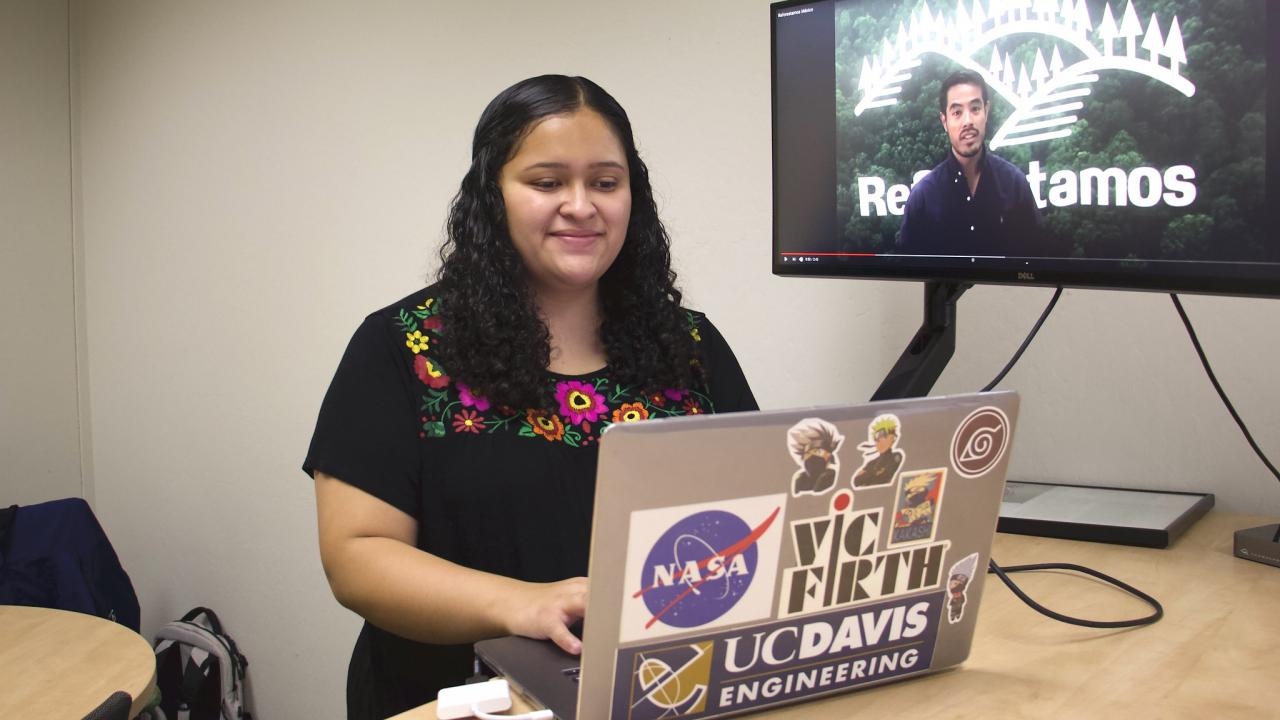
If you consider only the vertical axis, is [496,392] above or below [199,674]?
above

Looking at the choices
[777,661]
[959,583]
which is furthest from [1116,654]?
[777,661]

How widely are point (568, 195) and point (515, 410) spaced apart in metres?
0.28

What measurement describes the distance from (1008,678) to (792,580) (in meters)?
0.25

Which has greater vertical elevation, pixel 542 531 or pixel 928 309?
pixel 928 309

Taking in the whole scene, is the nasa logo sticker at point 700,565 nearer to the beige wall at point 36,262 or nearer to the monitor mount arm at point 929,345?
the monitor mount arm at point 929,345

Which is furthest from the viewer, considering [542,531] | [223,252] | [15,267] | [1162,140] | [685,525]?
[15,267]

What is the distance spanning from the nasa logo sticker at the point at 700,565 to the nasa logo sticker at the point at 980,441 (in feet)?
0.51

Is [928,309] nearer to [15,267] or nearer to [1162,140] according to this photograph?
[1162,140]

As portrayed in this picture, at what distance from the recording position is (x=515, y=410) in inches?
52.7

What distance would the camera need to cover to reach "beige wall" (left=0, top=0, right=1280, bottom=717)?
154cm

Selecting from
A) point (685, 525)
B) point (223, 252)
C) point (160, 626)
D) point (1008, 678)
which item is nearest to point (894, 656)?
point (1008, 678)

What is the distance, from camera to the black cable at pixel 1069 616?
38.5 inches

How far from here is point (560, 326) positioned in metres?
1.46

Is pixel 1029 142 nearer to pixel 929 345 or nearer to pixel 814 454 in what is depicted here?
pixel 929 345
